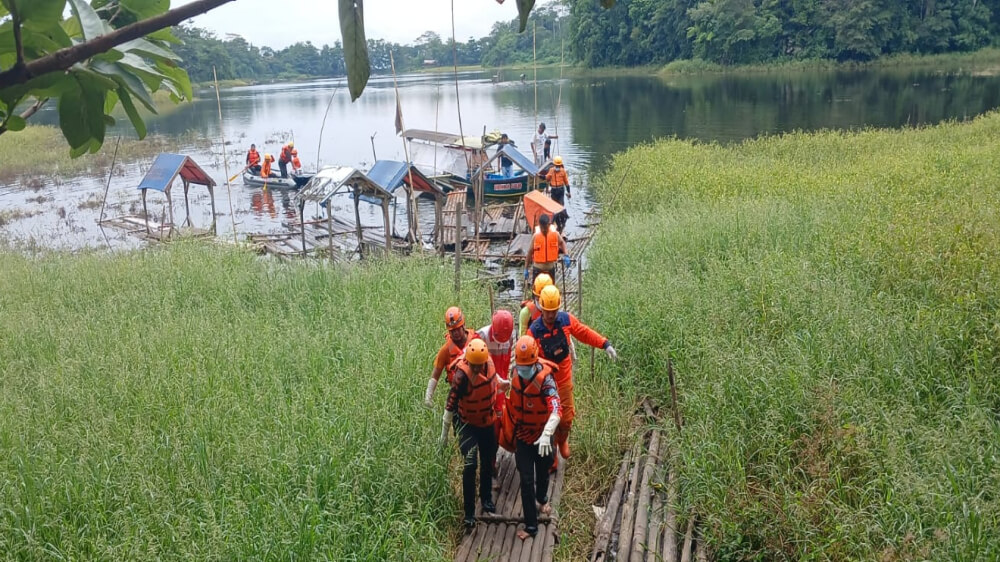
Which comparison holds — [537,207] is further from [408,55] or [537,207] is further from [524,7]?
[408,55]

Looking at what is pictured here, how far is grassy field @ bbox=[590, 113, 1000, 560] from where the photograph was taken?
3.99 m

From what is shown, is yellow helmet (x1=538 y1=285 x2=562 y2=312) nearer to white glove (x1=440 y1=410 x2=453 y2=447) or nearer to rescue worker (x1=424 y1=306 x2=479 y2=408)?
rescue worker (x1=424 y1=306 x2=479 y2=408)

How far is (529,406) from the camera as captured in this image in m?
4.30

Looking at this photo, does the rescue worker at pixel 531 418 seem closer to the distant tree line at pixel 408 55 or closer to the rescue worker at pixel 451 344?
the rescue worker at pixel 451 344

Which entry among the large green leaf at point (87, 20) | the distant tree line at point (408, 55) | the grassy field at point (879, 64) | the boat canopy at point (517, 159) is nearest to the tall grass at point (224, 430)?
the large green leaf at point (87, 20)

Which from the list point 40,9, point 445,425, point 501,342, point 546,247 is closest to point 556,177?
point 546,247

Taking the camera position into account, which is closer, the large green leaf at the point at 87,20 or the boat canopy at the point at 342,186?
the large green leaf at the point at 87,20

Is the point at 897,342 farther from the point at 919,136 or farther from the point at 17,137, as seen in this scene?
the point at 17,137

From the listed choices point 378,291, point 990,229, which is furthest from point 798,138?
point 378,291

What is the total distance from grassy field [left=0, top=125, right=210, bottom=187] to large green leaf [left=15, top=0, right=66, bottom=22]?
25143 mm

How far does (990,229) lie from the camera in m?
6.84

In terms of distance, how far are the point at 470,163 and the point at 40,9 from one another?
60.9 ft

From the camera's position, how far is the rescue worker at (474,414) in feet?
14.3

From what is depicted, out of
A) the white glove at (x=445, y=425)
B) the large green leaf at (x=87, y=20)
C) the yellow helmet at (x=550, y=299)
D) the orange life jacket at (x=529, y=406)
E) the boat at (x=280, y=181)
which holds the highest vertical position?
the large green leaf at (x=87, y=20)
